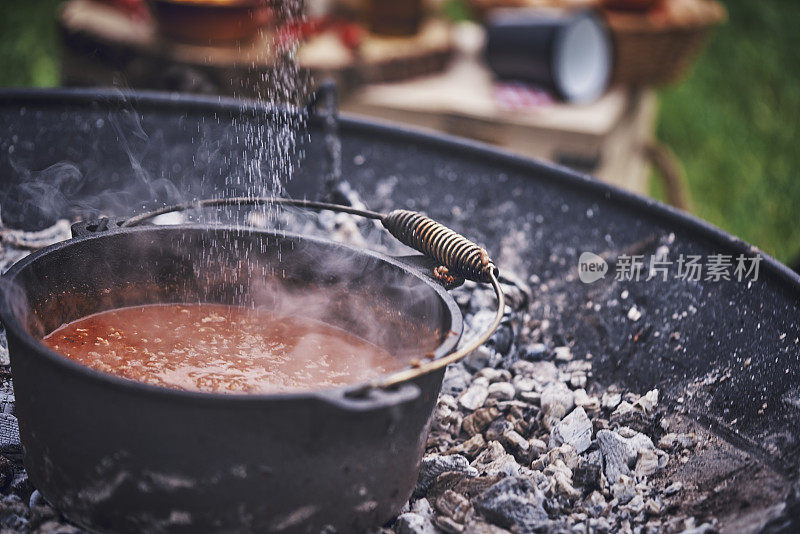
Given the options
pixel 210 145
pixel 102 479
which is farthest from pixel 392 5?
pixel 102 479

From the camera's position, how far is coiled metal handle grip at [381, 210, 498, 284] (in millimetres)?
1583

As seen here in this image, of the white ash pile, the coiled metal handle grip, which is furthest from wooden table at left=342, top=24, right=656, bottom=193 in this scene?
the coiled metal handle grip

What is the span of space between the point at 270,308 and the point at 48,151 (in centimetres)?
115

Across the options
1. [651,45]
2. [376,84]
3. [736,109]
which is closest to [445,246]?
[376,84]

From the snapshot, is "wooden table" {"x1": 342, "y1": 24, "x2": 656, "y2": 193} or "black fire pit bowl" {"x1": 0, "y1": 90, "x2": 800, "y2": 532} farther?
"wooden table" {"x1": 342, "y1": 24, "x2": 656, "y2": 193}

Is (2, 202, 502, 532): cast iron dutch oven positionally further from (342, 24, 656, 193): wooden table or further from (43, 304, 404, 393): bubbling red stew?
(342, 24, 656, 193): wooden table

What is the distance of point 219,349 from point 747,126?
5181 millimetres

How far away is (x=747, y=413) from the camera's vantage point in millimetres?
1689

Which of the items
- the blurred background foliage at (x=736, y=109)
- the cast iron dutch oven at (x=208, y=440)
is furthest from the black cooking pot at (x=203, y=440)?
the blurred background foliage at (x=736, y=109)

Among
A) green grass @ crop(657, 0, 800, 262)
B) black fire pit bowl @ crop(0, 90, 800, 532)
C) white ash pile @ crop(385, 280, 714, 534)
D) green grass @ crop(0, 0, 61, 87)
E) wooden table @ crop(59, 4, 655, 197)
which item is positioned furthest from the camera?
green grass @ crop(0, 0, 61, 87)

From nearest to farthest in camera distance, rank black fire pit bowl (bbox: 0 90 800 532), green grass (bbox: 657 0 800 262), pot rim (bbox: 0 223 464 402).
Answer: pot rim (bbox: 0 223 464 402)
black fire pit bowl (bbox: 0 90 800 532)
green grass (bbox: 657 0 800 262)

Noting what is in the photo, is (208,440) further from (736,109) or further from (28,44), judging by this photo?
(736,109)

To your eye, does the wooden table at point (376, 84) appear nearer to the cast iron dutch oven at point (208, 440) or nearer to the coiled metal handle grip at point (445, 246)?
the coiled metal handle grip at point (445, 246)

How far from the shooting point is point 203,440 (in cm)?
117
